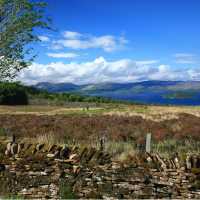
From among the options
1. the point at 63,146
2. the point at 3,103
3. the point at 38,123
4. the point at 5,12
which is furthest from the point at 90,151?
the point at 3,103

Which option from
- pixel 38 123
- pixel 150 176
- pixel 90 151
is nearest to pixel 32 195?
pixel 90 151

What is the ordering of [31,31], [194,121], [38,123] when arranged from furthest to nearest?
[194,121] < [38,123] < [31,31]

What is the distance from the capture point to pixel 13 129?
90.1ft

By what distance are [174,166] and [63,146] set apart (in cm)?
346

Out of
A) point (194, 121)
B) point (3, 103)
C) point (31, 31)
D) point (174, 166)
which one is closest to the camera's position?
point (174, 166)

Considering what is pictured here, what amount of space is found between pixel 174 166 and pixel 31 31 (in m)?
8.19

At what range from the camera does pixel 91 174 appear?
1271 cm

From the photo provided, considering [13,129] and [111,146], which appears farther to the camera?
[13,129]

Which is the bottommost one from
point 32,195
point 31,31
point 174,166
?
point 32,195

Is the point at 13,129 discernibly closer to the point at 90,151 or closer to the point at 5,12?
the point at 5,12

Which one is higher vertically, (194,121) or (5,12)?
(5,12)

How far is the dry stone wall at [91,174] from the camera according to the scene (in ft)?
40.9

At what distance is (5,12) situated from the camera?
17047 mm

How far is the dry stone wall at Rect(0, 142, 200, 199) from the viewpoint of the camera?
1245 centimetres
